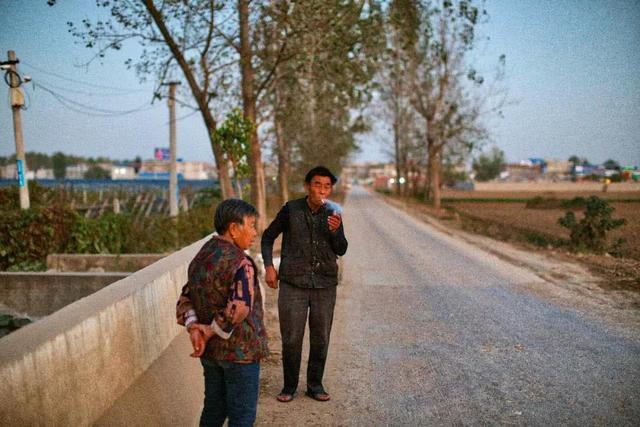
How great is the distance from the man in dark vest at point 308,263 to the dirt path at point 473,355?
62 cm

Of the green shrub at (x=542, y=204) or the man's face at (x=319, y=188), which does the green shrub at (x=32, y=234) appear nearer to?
the man's face at (x=319, y=188)

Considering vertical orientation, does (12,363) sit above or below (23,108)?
below

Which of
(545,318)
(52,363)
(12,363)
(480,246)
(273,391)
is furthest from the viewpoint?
(480,246)

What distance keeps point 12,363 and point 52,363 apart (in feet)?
1.04

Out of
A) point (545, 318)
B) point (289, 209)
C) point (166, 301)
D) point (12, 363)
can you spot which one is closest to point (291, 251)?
point (289, 209)

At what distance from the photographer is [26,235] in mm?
9773

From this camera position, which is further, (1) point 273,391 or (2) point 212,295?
(1) point 273,391

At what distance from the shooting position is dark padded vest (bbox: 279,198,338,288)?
174 inches

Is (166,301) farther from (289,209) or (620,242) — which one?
(620,242)

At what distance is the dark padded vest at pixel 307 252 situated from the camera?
4.41 m

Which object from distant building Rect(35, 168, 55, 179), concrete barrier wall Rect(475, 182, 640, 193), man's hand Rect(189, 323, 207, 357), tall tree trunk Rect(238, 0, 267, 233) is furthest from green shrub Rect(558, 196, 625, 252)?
distant building Rect(35, 168, 55, 179)

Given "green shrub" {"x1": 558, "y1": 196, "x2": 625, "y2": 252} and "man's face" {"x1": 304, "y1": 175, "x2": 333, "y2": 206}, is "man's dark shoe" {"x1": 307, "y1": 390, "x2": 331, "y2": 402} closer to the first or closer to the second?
"man's face" {"x1": 304, "y1": 175, "x2": 333, "y2": 206}

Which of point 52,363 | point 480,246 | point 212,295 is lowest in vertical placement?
point 480,246

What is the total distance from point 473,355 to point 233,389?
3.50m
